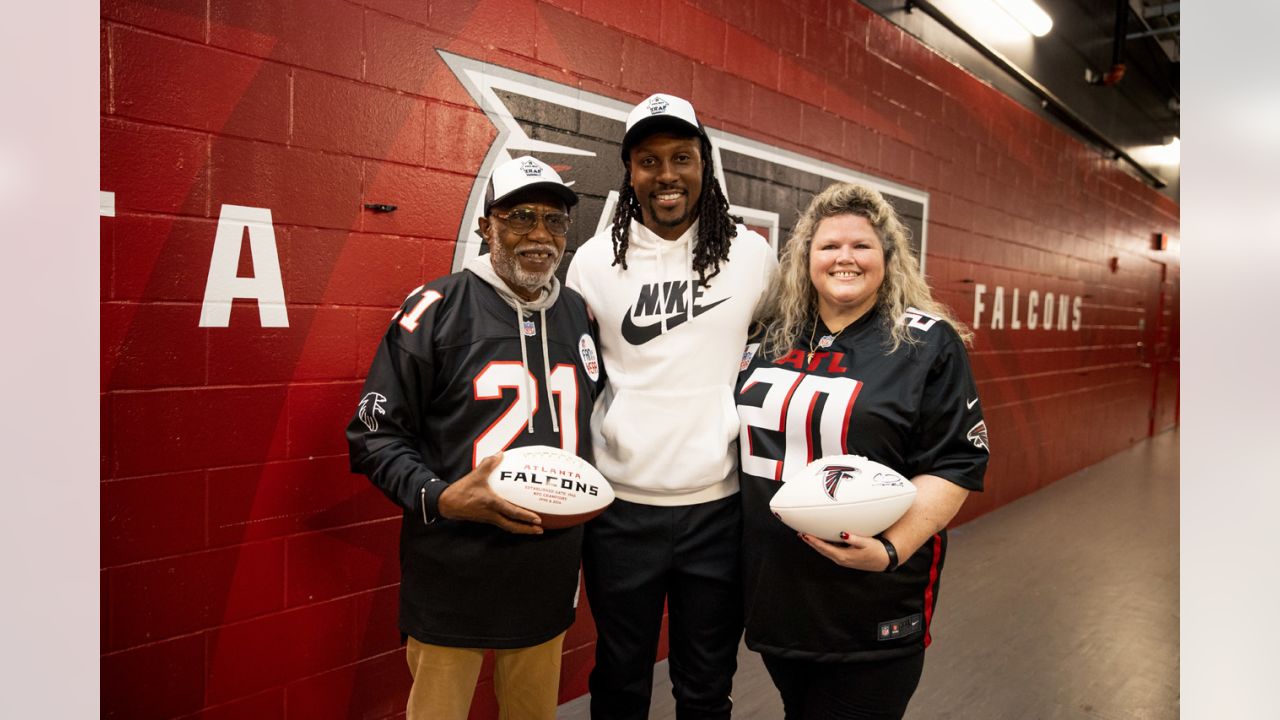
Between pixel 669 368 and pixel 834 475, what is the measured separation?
1.32 ft

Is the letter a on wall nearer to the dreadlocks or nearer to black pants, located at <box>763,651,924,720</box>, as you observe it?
the dreadlocks

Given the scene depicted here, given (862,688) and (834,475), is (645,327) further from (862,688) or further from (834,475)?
(862,688)

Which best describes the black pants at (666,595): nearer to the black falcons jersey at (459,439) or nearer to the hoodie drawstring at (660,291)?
the black falcons jersey at (459,439)

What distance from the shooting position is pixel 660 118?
4.73 ft

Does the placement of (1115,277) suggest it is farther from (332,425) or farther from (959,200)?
(332,425)

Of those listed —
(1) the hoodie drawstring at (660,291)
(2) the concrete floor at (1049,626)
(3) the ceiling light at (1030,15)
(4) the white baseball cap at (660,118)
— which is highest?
(3) the ceiling light at (1030,15)

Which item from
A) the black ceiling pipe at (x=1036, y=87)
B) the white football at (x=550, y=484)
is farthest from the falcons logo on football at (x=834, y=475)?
the black ceiling pipe at (x=1036, y=87)

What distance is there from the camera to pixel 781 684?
55.6 inches

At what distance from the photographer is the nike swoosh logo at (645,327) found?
147 cm

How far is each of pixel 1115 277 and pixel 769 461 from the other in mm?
7257

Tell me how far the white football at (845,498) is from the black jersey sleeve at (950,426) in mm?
109

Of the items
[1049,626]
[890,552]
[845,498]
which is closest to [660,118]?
[845,498]

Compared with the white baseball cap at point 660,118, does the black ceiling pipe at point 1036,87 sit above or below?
above

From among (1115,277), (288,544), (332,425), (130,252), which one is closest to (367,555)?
(288,544)
